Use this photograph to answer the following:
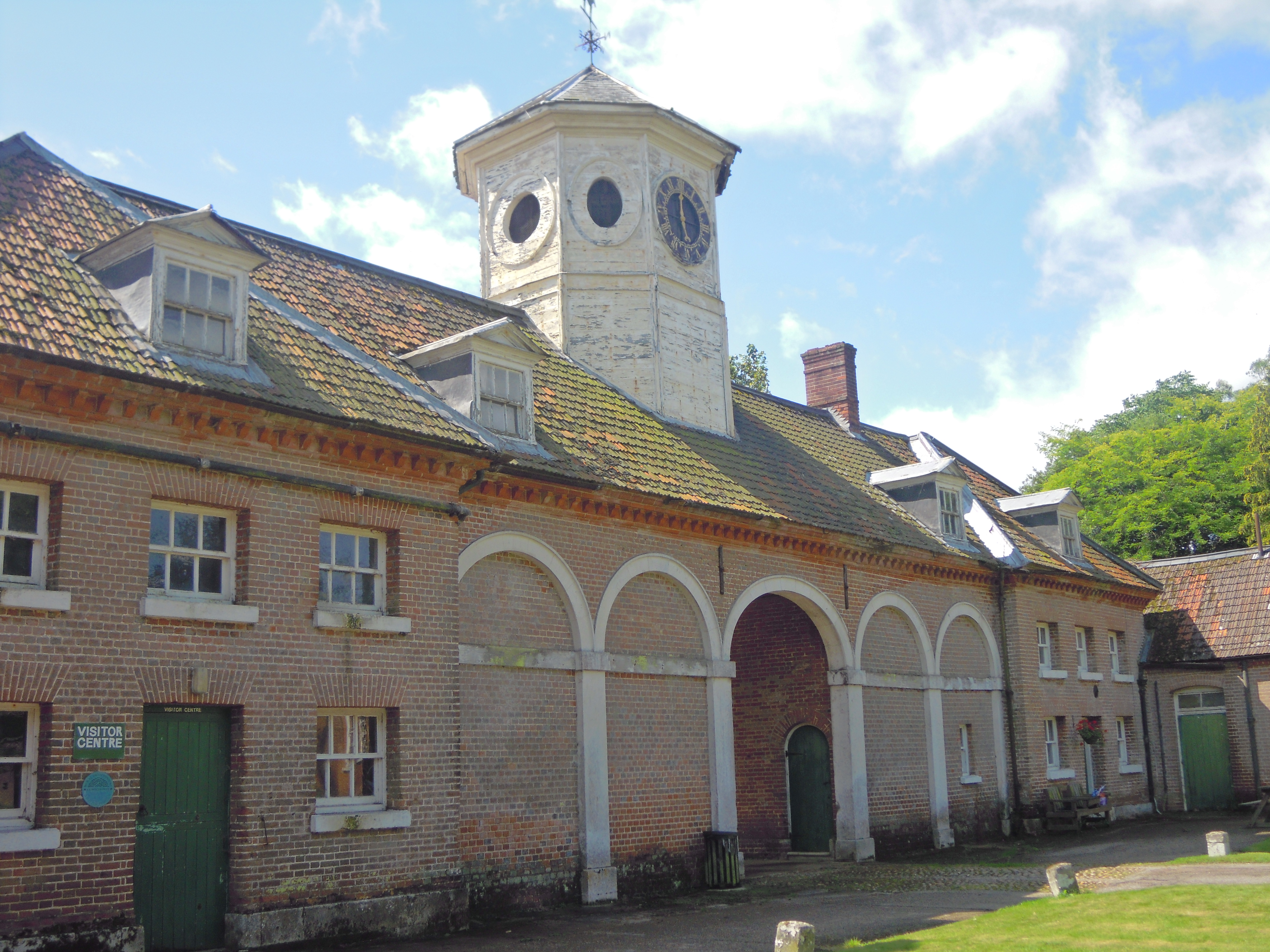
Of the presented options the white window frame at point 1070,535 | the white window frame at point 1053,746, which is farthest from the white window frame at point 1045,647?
the white window frame at point 1070,535

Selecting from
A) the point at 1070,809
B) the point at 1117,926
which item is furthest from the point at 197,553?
the point at 1070,809

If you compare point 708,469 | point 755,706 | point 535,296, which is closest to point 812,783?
point 755,706

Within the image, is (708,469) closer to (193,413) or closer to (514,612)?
(514,612)

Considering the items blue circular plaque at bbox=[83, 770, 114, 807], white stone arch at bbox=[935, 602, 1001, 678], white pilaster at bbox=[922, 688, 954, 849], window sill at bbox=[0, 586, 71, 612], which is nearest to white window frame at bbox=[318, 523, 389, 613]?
window sill at bbox=[0, 586, 71, 612]

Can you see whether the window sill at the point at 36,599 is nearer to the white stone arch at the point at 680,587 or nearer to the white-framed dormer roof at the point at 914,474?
the white stone arch at the point at 680,587

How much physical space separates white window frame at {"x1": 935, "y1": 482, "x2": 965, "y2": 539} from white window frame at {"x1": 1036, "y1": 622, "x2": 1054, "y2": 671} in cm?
337

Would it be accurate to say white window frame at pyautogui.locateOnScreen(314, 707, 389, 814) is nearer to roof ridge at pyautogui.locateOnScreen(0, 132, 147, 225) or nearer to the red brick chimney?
roof ridge at pyautogui.locateOnScreen(0, 132, 147, 225)

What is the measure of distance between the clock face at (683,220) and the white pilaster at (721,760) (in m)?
8.60

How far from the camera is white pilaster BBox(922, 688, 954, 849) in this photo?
22.7m

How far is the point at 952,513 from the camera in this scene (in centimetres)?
2534

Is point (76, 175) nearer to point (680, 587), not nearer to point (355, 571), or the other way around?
point (355, 571)

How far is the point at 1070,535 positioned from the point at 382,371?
20596 mm

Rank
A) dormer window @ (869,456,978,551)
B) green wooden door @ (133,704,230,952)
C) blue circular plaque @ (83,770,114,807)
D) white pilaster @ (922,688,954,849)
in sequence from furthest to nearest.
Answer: dormer window @ (869,456,978,551) → white pilaster @ (922,688,954,849) → green wooden door @ (133,704,230,952) → blue circular plaque @ (83,770,114,807)

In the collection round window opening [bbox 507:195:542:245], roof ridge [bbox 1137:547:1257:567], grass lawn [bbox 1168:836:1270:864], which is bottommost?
grass lawn [bbox 1168:836:1270:864]
